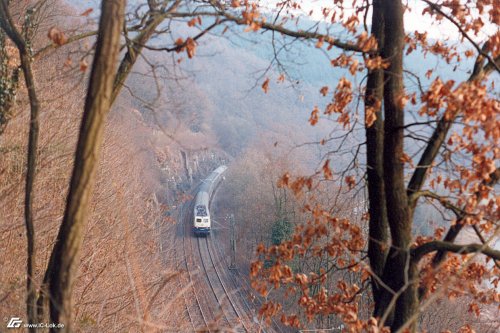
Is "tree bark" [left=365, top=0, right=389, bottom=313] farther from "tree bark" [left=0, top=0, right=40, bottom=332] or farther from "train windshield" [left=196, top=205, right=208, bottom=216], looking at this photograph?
"train windshield" [left=196, top=205, right=208, bottom=216]

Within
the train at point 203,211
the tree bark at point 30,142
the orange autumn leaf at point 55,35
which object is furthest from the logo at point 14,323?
the train at point 203,211

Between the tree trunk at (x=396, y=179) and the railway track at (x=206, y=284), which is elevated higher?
the tree trunk at (x=396, y=179)

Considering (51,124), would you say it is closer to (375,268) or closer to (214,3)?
(214,3)

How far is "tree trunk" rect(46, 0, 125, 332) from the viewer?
2.49 metres

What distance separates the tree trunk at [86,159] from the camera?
2.49m

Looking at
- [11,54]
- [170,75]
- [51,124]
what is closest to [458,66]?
[170,75]

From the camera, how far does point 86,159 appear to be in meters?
2.54

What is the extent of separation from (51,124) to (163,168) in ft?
56.2

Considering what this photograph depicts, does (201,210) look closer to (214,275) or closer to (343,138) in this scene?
(214,275)

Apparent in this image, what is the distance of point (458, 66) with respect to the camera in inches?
167

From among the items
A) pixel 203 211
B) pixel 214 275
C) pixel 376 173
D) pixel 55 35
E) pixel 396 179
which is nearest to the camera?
pixel 55 35

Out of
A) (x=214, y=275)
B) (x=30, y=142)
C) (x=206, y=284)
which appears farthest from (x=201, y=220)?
(x=30, y=142)

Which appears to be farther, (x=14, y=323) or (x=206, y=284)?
(x=206, y=284)

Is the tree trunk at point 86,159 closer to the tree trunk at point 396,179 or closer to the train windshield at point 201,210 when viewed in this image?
the tree trunk at point 396,179
